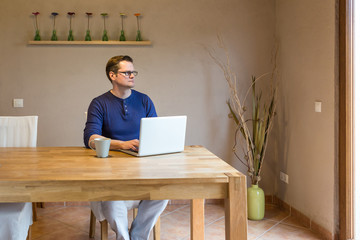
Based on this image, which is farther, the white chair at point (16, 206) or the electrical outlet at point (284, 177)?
the electrical outlet at point (284, 177)

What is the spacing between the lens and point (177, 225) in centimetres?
355

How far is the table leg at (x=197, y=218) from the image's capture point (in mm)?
2627

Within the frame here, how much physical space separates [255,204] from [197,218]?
1194mm

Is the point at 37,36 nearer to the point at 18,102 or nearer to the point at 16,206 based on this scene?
the point at 18,102

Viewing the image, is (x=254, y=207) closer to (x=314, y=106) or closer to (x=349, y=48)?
(x=314, y=106)

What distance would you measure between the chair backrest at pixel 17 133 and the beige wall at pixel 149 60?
3.47ft

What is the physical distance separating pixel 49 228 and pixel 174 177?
6.89 ft

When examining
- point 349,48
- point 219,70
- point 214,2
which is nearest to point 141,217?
point 349,48

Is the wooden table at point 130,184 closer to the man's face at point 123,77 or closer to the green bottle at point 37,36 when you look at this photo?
the man's face at point 123,77

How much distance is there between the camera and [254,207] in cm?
368

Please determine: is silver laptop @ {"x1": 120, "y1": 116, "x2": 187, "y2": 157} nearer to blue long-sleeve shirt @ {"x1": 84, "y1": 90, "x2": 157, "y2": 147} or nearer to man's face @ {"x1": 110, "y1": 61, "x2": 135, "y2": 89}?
blue long-sleeve shirt @ {"x1": 84, "y1": 90, "x2": 157, "y2": 147}

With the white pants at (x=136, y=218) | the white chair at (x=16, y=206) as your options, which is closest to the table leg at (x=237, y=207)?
the white pants at (x=136, y=218)

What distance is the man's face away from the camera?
293cm

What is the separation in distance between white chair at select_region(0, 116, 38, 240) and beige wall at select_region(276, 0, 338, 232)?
215 cm
